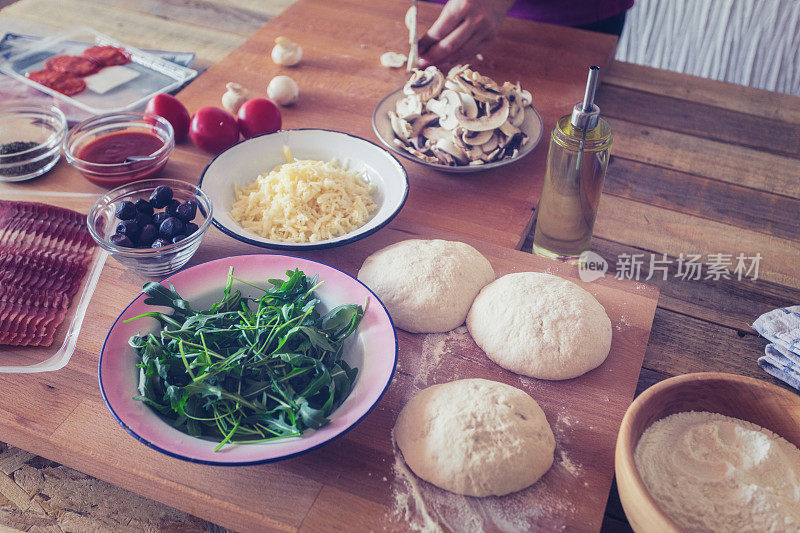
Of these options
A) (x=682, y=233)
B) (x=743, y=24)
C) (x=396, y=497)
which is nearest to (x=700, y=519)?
(x=396, y=497)

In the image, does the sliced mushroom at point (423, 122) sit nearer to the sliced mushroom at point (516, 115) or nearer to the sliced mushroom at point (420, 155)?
the sliced mushroom at point (420, 155)

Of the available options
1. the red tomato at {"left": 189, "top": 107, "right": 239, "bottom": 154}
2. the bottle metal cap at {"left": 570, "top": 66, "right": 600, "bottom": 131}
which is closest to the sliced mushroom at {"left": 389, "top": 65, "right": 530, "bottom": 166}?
the bottle metal cap at {"left": 570, "top": 66, "right": 600, "bottom": 131}

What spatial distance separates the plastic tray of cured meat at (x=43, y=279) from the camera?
46.4 inches

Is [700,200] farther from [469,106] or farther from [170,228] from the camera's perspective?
[170,228]

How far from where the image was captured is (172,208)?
133cm

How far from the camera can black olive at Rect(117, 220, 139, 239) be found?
1.25 metres

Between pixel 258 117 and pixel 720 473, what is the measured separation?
1.34 m

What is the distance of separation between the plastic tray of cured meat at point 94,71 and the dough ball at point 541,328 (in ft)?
4.21

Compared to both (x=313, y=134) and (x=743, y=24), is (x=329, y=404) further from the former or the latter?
(x=743, y=24)

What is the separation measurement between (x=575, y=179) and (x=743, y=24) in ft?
7.89

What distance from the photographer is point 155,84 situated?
1.97m

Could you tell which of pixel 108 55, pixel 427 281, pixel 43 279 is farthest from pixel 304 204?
pixel 108 55

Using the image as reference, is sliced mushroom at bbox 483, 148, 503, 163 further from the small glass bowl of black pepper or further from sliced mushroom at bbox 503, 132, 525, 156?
the small glass bowl of black pepper

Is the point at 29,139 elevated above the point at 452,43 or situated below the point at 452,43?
below
